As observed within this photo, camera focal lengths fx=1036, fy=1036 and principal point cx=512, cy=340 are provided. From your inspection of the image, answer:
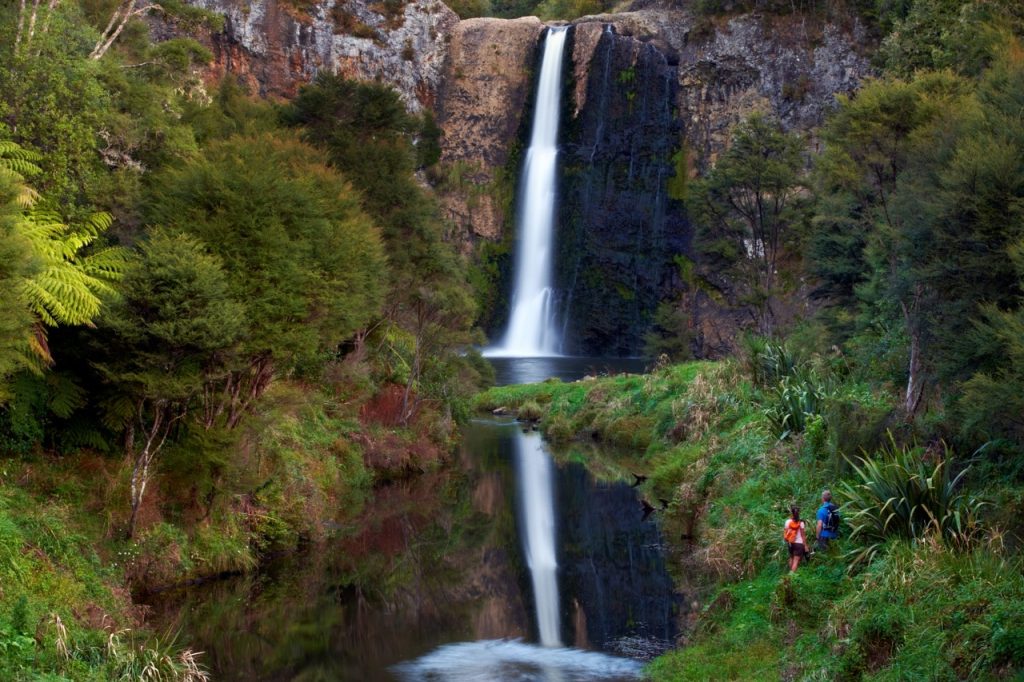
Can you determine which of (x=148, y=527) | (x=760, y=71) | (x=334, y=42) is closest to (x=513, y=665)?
(x=148, y=527)

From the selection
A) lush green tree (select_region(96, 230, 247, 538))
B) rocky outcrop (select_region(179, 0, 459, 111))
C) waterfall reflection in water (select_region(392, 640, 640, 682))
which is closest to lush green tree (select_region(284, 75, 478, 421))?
lush green tree (select_region(96, 230, 247, 538))

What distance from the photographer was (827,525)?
14.9 m

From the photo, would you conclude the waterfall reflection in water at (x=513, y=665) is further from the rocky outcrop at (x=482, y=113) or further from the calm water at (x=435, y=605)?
the rocky outcrop at (x=482, y=113)

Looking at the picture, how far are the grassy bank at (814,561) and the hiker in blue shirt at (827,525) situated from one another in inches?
7.6

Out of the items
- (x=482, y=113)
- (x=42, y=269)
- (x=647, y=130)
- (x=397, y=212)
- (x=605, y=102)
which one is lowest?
(x=42, y=269)

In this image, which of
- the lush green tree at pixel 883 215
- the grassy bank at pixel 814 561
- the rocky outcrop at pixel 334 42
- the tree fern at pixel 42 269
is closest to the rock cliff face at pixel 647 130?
the rocky outcrop at pixel 334 42

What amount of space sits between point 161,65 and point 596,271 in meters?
42.7

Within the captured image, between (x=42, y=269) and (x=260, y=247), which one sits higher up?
(x=260, y=247)

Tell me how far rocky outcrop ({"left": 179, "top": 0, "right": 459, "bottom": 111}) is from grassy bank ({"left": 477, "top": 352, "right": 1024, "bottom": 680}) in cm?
4801

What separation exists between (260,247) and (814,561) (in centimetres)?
1088

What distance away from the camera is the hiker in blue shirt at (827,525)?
48.4 ft

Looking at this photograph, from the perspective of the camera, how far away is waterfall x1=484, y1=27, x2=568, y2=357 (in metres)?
66.8

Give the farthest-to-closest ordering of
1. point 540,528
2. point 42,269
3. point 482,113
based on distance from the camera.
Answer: point 482,113
point 540,528
point 42,269

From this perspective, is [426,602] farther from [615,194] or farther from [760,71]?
[760,71]
